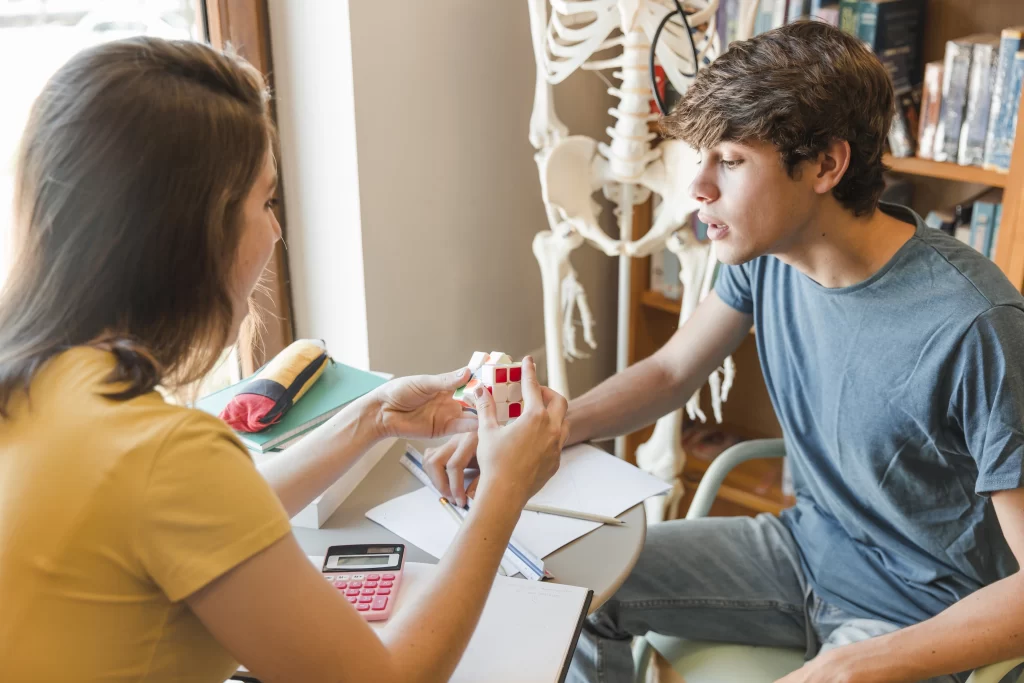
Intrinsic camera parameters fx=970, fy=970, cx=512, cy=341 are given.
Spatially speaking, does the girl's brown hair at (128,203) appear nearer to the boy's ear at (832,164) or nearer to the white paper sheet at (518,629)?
the white paper sheet at (518,629)

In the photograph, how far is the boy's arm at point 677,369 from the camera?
1.56 metres

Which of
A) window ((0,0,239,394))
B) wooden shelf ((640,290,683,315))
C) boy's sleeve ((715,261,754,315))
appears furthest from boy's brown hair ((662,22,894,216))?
wooden shelf ((640,290,683,315))

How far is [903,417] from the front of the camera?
51.2 inches

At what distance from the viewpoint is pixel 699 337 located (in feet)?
5.27

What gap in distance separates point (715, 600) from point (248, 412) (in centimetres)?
74

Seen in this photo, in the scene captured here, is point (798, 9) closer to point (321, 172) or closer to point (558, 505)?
point (321, 172)

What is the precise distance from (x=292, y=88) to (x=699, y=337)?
3.13 ft

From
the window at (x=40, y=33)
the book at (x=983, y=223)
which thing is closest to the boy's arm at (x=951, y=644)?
the book at (x=983, y=223)

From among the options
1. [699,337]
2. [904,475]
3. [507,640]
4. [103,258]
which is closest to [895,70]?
[699,337]

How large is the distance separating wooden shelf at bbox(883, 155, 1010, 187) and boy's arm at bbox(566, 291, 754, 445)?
1.98 feet

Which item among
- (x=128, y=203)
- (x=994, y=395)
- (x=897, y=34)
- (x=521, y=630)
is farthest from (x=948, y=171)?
(x=128, y=203)

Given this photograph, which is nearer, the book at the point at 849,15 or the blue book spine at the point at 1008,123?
the blue book spine at the point at 1008,123

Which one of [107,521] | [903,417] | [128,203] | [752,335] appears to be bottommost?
[752,335]

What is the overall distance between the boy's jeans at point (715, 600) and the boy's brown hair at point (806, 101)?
55 centimetres
